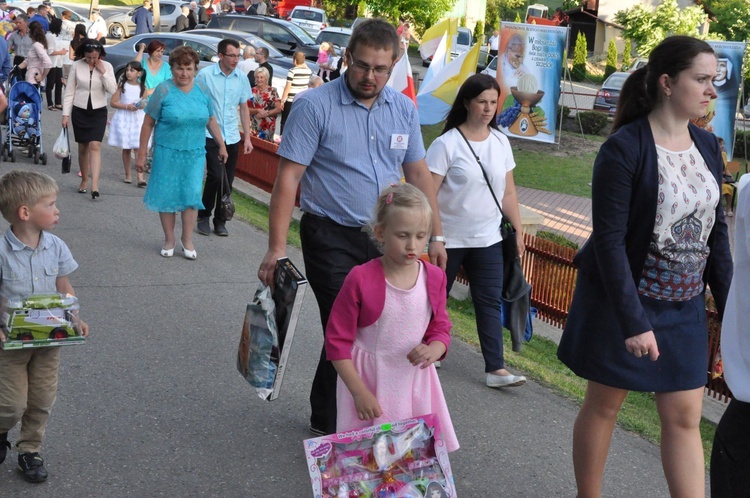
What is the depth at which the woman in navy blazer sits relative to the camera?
11.7 ft

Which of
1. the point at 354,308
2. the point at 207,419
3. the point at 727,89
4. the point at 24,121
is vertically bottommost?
the point at 207,419

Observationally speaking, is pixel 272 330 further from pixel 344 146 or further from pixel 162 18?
pixel 162 18

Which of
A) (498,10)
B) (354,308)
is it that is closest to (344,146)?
(354,308)

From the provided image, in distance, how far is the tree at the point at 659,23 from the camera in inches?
1580

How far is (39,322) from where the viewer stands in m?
3.87

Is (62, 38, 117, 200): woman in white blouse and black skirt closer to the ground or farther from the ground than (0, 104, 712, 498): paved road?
farther from the ground

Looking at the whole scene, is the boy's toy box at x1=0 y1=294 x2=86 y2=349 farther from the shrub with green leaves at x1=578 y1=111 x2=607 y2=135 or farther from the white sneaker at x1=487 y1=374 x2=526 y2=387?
the shrub with green leaves at x1=578 y1=111 x2=607 y2=135

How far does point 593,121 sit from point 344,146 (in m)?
21.3

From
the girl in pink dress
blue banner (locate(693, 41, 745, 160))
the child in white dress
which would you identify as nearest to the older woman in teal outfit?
the child in white dress

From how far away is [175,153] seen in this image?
855 centimetres

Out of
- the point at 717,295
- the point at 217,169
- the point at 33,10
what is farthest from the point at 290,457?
the point at 33,10

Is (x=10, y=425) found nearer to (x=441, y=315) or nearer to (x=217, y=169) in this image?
(x=441, y=315)

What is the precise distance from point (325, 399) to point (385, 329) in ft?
4.14

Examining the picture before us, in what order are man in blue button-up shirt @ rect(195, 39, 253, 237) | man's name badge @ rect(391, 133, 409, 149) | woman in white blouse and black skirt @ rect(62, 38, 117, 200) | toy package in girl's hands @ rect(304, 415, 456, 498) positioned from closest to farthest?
1. toy package in girl's hands @ rect(304, 415, 456, 498)
2. man's name badge @ rect(391, 133, 409, 149)
3. man in blue button-up shirt @ rect(195, 39, 253, 237)
4. woman in white blouse and black skirt @ rect(62, 38, 117, 200)
